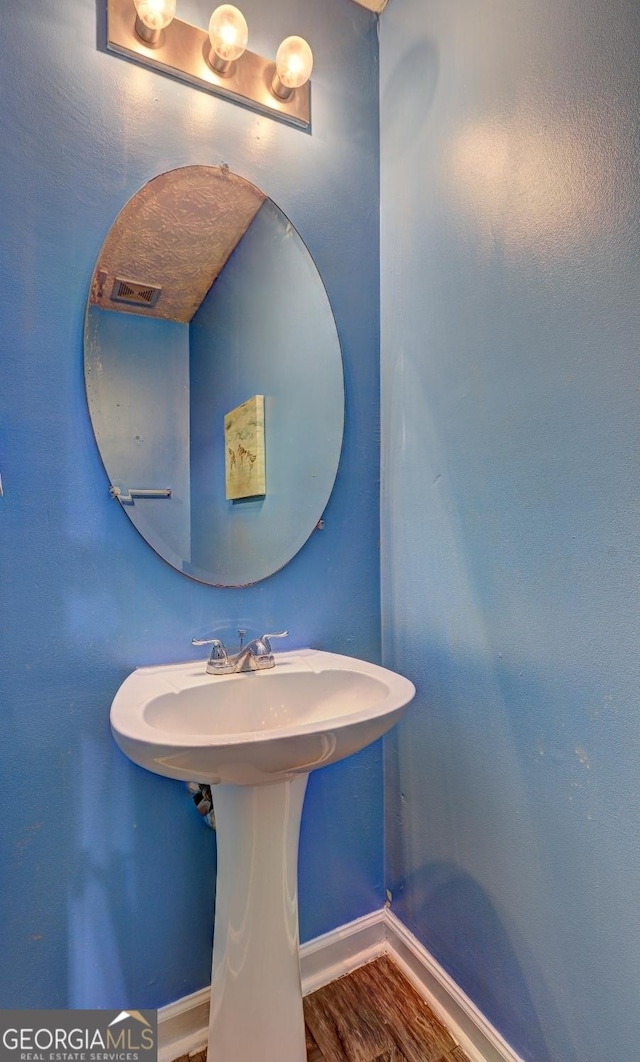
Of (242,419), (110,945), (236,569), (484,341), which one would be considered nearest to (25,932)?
(110,945)

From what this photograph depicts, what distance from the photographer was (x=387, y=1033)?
103 cm

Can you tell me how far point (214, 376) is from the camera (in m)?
1.09

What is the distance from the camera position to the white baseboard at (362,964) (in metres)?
0.97

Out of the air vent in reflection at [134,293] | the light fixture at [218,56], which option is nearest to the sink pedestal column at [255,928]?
the air vent in reflection at [134,293]

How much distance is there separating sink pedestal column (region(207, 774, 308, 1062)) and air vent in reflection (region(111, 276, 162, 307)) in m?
0.94

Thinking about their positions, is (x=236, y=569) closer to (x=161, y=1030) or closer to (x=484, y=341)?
(x=484, y=341)

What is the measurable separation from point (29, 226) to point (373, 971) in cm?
177

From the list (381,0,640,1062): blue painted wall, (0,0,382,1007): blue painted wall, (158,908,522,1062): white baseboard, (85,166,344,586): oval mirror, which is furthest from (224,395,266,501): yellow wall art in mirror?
(158,908,522,1062): white baseboard

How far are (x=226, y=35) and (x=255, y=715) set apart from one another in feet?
4.49

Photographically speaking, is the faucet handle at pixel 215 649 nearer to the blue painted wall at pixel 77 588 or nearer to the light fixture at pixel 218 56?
the blue painted wall at pixel 77 588

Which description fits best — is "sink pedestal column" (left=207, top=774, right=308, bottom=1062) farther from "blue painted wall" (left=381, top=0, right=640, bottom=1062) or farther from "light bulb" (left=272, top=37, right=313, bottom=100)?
Result: "light bulb" (left=272, top=37, right=313, bottom=100)

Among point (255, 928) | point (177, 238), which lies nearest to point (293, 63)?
point (177, 238)

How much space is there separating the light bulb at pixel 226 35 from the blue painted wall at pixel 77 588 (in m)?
0.08

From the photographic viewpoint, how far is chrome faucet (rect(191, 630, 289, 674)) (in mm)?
973
